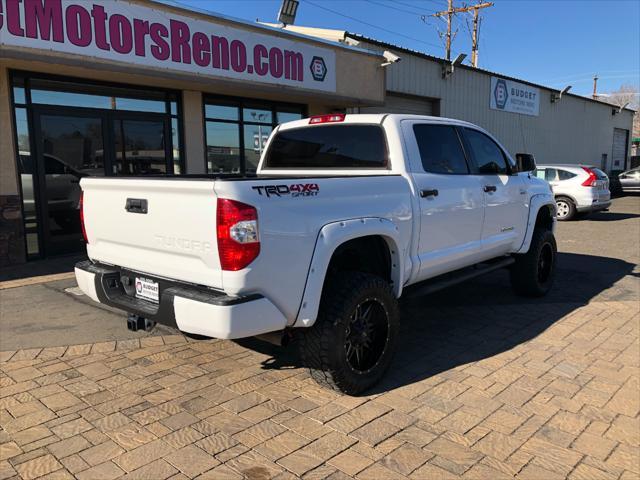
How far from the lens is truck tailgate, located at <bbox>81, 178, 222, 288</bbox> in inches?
117

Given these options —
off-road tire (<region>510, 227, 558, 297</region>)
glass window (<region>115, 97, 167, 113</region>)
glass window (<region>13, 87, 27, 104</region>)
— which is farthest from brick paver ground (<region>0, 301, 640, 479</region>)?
glass window (<region>115, 97, 167, 113</region>)

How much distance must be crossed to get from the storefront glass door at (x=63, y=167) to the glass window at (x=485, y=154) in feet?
20.8

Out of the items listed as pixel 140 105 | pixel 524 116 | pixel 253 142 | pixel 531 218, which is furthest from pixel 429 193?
pixel 524 116

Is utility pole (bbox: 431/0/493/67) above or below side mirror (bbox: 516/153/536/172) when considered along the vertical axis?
above

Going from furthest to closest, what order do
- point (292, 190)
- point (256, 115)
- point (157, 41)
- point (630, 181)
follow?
point (630, 181)
point (256, 115)
point (157, 41)
point (292, 190)

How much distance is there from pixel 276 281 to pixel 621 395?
8.52 feet

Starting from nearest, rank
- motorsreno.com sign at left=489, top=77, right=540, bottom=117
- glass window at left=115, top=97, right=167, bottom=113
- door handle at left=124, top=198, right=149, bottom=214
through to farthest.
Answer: door handle at left=124, top=198, right=149, bottom=214 < glass window at left=115, top=97, right=167, bottom=113 < motorsreno.com sign at left=489, top=77, right=540, bottom=117

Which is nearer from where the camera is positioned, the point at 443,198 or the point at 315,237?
the point at 315,237

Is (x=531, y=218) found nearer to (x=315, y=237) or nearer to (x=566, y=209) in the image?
(x=315, y=237)

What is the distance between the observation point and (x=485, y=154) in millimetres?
5363

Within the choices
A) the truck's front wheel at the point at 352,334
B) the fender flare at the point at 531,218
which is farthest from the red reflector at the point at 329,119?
the fender flare at the point at 531,218

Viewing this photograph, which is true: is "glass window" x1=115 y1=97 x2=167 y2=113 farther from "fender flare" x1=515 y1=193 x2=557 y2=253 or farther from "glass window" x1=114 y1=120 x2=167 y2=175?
"fender flare" x1=515 y1=193 x2=557 y2=253

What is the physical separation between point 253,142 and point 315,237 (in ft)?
30.0

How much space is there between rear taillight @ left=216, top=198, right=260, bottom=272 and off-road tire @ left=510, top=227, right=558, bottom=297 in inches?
160
